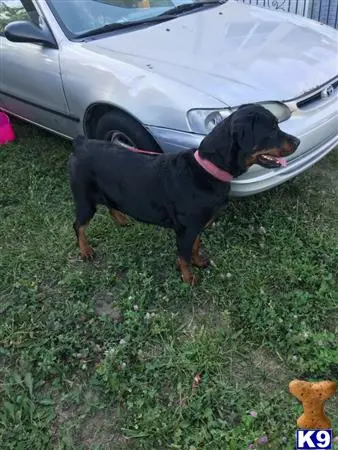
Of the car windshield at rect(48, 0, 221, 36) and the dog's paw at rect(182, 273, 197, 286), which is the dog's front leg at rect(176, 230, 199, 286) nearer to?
the dog's paw at rect(182, 273, 197, 286)

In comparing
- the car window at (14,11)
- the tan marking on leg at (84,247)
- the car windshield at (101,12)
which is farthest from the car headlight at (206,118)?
the car window at (14,11)

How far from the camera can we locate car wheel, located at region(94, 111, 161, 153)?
3.47 metres

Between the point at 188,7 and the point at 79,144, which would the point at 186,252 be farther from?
the point at 188,7

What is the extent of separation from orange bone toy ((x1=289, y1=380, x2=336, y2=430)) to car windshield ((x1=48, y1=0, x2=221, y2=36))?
3.28m

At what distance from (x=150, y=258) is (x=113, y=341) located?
0.78 metres

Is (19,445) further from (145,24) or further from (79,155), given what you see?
(145,24)

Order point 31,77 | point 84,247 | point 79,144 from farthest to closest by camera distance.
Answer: point 31,77
point 84,247
point 79,144

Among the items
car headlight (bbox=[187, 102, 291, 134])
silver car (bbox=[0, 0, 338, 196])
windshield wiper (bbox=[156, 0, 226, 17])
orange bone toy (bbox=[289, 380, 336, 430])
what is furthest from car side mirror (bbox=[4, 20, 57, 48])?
orange bone toy (bbox=[289, 380, 336, 430])

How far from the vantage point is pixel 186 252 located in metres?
3.01

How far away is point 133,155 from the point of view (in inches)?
118

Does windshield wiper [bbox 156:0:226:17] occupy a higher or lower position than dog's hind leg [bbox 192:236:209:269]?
higher

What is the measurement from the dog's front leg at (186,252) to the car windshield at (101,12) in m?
2.09

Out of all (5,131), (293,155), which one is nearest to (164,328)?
(293,155)

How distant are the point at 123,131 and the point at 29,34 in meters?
1.19
